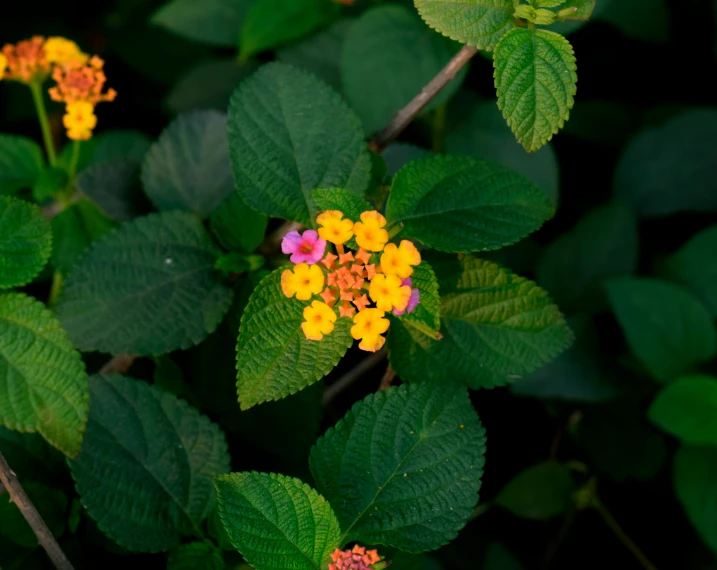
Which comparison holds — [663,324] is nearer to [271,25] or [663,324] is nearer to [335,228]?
[335,228]

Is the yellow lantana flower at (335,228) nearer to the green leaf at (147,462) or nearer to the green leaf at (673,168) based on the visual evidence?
the green leaf at (147,462)

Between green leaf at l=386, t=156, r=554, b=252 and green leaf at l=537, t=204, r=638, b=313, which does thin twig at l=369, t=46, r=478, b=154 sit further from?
green leaf at l=537, t=204, r=638, b=313

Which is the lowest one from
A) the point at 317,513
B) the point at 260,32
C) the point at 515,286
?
the point at 317,513

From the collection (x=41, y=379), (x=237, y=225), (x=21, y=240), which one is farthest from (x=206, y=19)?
(x=41, y=379)

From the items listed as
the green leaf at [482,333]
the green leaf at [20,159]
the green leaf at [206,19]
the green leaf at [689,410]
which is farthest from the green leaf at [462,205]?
the green leaf at [206,19]

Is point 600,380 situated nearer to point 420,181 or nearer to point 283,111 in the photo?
point 420,181

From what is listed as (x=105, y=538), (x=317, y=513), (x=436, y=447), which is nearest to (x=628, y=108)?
(x=436, y=447)

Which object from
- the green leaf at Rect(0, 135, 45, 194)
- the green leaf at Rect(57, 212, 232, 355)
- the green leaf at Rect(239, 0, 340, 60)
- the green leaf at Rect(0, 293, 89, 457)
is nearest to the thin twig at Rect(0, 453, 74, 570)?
the green leaf at Rect(0, 293, 89, 457)
